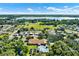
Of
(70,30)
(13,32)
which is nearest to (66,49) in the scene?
(70,30)

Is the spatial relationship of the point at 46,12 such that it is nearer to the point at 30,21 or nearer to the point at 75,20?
the point at 30,21

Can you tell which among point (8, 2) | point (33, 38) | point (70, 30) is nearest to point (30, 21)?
point (33, 38)

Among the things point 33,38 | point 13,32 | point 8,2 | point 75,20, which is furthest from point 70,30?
point 8,2

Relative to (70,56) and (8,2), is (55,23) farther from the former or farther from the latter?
(8,2)

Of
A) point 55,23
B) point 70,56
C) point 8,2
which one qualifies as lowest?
point 70,56

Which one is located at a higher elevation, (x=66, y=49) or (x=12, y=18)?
(x=12, y=18)

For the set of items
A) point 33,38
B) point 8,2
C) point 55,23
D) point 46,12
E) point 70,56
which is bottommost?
point 70,56

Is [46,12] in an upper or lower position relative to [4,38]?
upper

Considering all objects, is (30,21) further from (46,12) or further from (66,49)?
(66,49)
